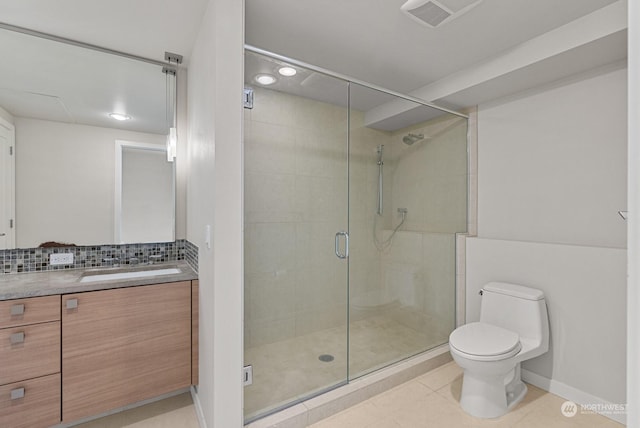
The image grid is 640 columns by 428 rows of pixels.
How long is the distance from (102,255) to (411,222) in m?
2.46

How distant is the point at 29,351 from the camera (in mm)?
1568

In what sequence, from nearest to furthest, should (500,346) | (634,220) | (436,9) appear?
(634,220)
(436,9)
(500,346)

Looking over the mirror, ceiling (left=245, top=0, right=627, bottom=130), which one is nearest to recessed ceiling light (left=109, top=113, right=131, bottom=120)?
the mirror

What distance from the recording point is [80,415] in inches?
66.2

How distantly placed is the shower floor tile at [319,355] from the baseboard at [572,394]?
2.26 ft

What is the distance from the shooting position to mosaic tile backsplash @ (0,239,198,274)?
Answer: 1.99 m

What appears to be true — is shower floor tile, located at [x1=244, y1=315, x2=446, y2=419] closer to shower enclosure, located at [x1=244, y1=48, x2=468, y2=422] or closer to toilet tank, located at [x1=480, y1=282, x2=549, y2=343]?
shower enclosure, located at [x1=244, y1=48, x2=468, y2=422]

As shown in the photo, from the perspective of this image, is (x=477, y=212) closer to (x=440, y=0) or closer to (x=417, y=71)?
(x=417, y=71)

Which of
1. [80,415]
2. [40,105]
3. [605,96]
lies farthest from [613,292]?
[40,105]

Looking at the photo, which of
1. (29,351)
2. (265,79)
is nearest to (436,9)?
(265,79)

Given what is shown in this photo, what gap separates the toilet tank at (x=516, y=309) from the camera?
214cm

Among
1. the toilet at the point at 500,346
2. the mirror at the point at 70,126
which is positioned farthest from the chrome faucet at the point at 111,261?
the toilet at the point at 500,346

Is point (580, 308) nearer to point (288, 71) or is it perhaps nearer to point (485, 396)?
point (485, 396)

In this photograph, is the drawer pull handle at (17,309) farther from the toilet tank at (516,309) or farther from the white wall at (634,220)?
the toilet tank at (516,309)
